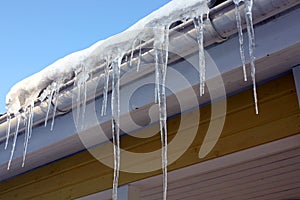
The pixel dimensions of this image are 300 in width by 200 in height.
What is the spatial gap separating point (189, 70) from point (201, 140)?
400 millimetres

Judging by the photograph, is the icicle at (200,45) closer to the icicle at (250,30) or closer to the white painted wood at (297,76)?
the icicle at (250,30)

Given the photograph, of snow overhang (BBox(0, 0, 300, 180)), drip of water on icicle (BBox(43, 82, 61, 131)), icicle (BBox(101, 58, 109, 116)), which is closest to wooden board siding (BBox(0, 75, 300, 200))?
snow overhang (BBox(0, 0, 300, 180))

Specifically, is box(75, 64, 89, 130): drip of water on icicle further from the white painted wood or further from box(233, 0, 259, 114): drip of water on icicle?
the white painted wood

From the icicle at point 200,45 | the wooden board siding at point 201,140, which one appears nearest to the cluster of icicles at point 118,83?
the icicle at point 200,45

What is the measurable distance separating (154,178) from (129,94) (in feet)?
1.58

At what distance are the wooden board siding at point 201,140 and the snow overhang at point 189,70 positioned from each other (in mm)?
68

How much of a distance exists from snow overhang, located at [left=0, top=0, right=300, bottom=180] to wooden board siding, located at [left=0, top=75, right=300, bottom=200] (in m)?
0.07

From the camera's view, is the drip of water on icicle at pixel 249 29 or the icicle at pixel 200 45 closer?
the drip of water on icicle at pixel 249 29

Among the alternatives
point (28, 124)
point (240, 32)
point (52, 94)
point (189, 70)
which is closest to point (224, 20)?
point (240, 32)

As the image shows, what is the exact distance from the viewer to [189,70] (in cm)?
193

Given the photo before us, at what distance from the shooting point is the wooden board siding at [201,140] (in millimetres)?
1908

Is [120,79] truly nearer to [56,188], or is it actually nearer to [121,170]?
[121,170]

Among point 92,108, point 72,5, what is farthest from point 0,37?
point 92,108

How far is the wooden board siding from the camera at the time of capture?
1908 mm
